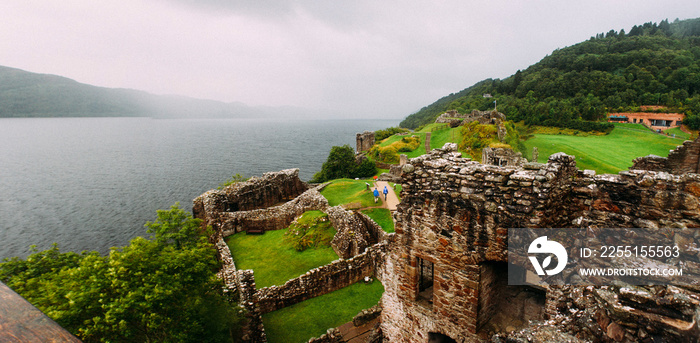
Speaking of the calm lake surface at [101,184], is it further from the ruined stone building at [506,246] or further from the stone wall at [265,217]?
the ruined stone building at [506,246]

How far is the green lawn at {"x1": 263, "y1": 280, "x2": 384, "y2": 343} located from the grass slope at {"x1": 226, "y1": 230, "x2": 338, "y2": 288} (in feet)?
8.53

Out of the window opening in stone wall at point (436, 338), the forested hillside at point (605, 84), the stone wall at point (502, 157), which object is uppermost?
the forested hillside at point (605, 84)

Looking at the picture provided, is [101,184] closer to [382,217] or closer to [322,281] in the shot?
[382,217]

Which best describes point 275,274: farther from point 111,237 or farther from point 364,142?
point 364,142

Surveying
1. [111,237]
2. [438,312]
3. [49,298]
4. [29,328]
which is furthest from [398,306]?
[111,237]

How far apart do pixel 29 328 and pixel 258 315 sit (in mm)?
13580

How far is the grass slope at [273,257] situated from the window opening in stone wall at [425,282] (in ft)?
34.1

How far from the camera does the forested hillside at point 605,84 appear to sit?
5792 cm

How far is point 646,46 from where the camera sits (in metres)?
90.6

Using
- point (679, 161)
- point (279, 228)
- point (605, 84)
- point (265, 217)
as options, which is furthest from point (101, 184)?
point (605, 84)

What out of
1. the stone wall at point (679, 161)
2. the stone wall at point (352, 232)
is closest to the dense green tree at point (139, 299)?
the stone wall at point (352, 232)

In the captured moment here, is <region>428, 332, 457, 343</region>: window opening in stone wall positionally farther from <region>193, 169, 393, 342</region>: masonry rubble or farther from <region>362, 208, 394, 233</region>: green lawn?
<region>362, 208, 394, 233</region>: green lawn

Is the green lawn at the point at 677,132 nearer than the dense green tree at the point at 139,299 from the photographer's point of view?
No

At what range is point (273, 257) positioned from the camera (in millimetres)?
21656
